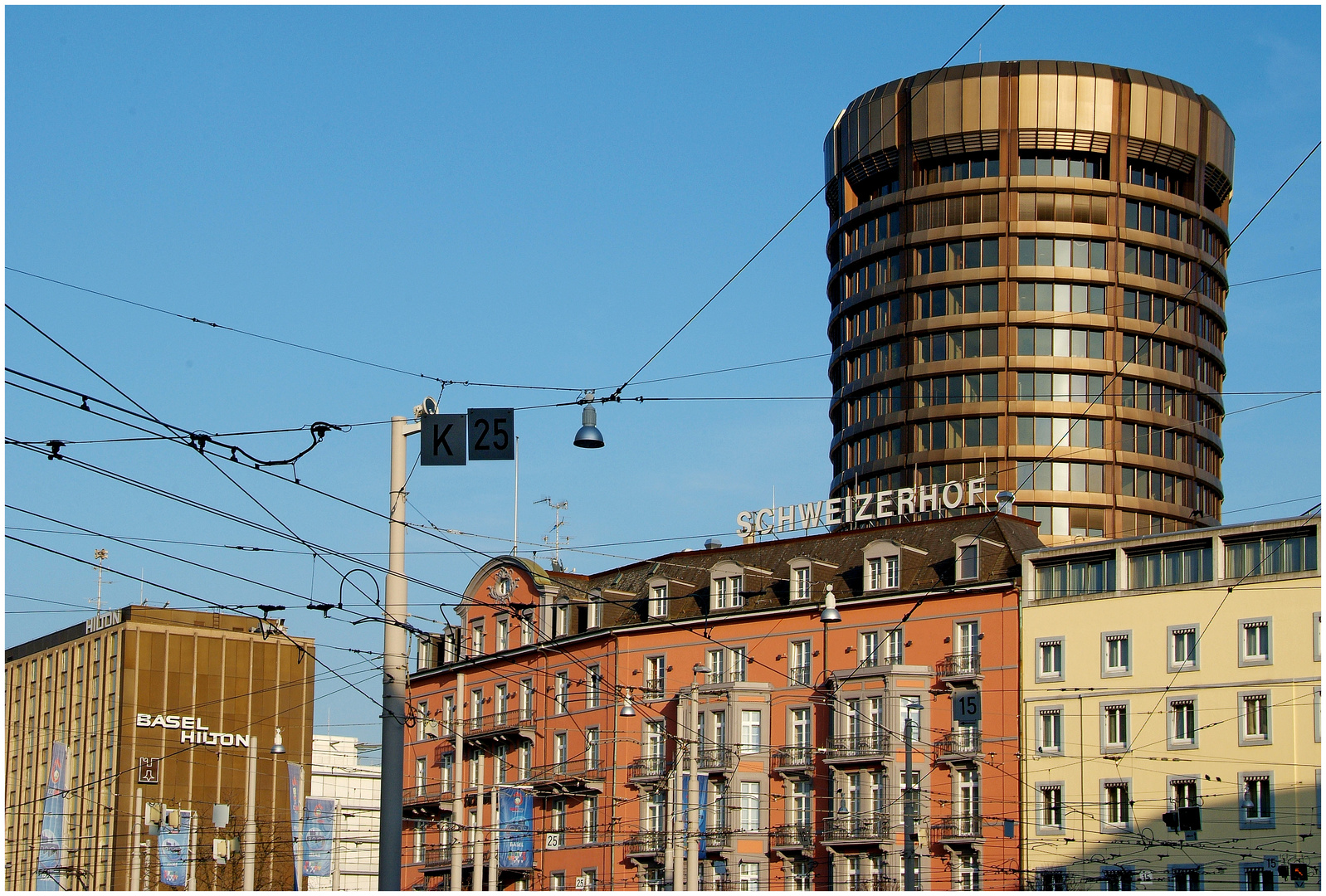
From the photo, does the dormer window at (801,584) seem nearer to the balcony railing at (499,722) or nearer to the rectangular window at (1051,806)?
the rectangular window at (1051,806)

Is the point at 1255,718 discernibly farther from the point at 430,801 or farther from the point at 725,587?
the point at 430,801

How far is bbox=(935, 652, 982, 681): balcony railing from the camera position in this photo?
2827 inches

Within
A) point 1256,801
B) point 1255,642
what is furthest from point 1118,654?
point 1256,801

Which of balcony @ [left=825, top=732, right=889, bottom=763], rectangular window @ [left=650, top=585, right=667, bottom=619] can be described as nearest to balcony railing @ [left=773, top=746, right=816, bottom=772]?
balcony @ [left=825, top=732, right=889, bottom=763]

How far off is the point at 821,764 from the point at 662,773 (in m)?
7.86

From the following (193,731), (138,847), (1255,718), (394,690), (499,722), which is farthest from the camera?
(193,731)

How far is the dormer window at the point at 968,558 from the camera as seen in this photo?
74.1m

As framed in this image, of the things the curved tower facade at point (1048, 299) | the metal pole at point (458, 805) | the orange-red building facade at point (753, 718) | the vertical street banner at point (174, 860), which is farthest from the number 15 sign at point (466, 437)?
the vertical street banner at point (174, 860)

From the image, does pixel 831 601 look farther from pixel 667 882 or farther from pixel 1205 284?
pixel 1205 284

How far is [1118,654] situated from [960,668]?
6184mm

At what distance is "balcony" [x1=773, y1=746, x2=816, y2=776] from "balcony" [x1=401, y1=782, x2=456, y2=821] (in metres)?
20.5

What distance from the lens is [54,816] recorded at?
16050 cm

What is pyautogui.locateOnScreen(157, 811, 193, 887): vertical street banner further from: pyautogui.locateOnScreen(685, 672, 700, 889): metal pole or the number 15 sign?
the number 15 sign

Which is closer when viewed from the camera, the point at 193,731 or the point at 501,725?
the point at 501,725
